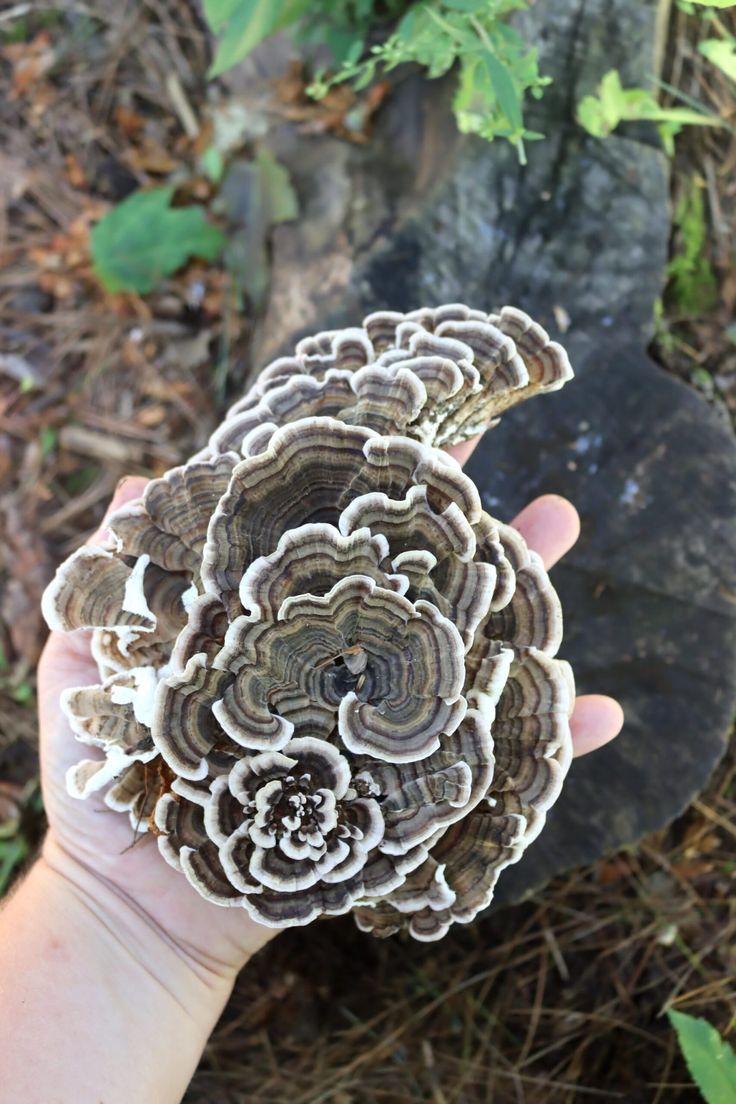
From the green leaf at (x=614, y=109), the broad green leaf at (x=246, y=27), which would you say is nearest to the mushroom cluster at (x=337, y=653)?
the green leaf at (x=614, y=109)

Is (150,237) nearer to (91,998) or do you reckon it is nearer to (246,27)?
(246,27)

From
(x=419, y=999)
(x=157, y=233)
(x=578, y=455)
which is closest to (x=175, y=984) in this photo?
(x=419, y=999)

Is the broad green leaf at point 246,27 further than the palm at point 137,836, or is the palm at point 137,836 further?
the broad green leaf at point 246,27

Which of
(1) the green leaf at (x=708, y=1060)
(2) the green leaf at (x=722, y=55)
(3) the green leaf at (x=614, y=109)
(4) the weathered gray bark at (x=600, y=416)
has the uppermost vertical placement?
(2) the green leaf at (x=722, y=55)

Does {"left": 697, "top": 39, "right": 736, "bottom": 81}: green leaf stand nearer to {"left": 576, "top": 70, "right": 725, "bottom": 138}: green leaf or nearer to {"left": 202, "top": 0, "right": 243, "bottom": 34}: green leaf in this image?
{"left": 576, "top": 70, "right": 725, "bottom": 138}: green leaf

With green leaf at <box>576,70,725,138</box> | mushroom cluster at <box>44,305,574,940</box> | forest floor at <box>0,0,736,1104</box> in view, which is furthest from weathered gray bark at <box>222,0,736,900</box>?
mushroom cluster at <box>44,305,574,940</box>

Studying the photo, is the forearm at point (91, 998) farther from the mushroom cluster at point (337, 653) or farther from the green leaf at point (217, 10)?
the green leaf at point (217, 10)

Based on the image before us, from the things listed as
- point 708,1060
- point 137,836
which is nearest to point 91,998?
point 137,836
